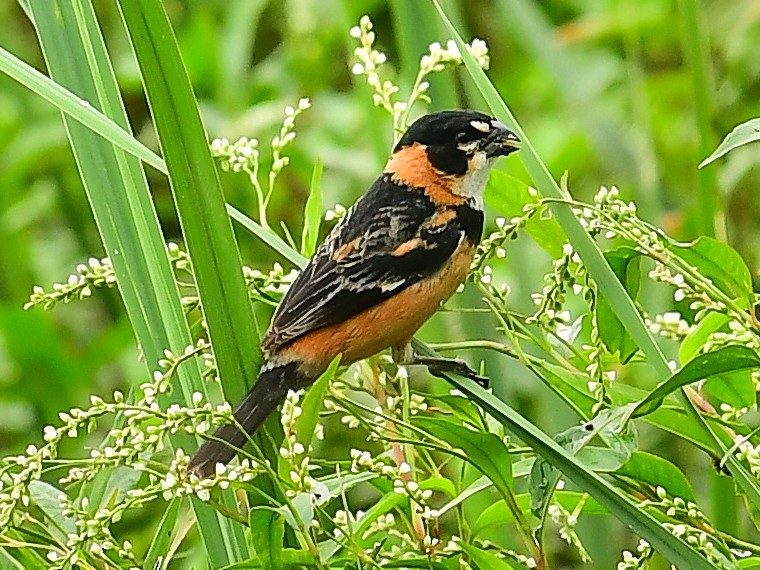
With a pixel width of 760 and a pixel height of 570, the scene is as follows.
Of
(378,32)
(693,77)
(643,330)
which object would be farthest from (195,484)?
(378,32)

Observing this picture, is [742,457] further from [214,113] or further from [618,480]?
[214,113]

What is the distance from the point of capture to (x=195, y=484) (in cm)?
100

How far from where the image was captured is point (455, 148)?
6.22 ft

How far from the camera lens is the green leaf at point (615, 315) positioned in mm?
1178

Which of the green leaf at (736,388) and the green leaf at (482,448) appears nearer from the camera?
the green leaf at (482,448)

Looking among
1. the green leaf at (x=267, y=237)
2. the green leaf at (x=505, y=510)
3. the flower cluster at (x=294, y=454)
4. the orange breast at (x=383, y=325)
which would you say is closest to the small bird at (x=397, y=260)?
the orange breast at (x=383, y=325)

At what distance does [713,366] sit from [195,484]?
409mm

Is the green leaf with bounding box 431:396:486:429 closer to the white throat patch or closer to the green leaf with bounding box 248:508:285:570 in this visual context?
the green leaf with bounding box 248:508:285:570

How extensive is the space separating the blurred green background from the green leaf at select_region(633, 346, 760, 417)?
1.23m

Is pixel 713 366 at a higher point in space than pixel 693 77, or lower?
lower

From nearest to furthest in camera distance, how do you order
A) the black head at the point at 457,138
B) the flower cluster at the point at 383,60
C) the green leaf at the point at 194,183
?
the green leaf at the point at 194,183 < the flower cluster at the point at 383,60 < the black head at the point at 457,138

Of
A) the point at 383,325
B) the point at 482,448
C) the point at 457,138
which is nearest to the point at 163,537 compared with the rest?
the point at 482,448

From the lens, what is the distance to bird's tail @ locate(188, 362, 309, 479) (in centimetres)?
123

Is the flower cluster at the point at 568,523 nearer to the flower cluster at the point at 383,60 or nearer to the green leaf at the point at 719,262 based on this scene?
the green leaf at the point at 719,262
